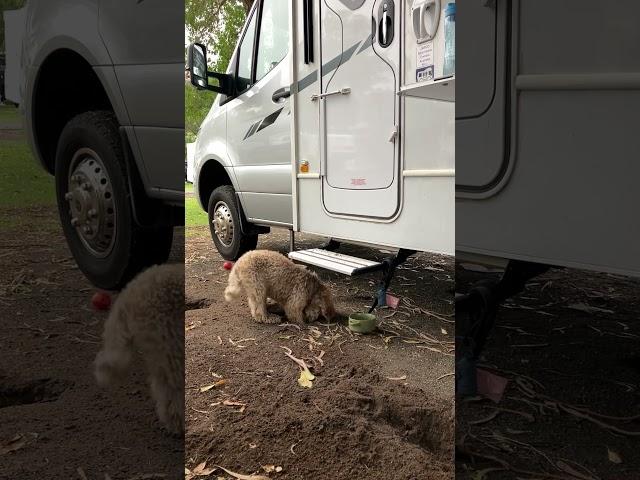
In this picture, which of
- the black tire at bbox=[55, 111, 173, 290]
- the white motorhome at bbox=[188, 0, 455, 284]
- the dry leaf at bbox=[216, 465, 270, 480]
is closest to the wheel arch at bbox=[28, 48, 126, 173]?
the black tire at bbox=[55, 111, 173, 290]

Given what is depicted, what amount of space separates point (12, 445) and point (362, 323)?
4.87ft

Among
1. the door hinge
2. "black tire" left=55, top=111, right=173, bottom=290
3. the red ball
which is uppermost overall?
the door hinge

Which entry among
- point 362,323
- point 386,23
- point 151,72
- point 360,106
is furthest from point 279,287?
point 151,72

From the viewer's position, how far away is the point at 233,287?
1.84 metres

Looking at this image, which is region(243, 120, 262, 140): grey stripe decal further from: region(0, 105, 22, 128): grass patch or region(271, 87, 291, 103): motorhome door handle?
region(0, 105, 22, 128): grass patch

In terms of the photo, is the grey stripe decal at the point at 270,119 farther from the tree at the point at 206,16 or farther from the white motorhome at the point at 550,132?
the white motorhome at the point at 550,132

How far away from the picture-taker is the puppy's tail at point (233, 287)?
182cm

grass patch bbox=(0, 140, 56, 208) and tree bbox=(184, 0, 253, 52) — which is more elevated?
tree bbox=(184, 0, 253, 52)

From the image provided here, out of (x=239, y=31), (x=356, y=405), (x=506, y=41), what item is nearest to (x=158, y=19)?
(x=506, y=41)

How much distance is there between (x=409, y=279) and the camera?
2.03 m

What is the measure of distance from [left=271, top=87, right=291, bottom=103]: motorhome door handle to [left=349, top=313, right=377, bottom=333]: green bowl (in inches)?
33.1

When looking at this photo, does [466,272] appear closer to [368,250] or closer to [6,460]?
[6,460]

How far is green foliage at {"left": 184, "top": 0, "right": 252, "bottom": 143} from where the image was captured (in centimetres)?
125

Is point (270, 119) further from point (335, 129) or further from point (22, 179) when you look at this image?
point (22, 179)
